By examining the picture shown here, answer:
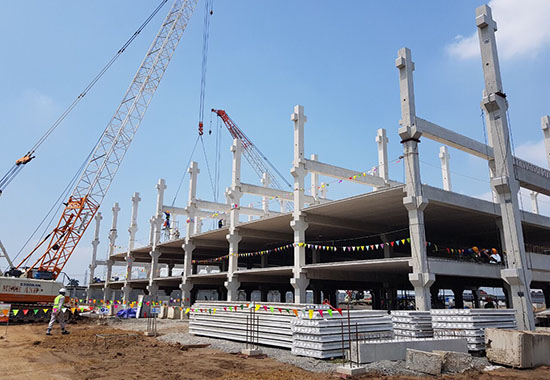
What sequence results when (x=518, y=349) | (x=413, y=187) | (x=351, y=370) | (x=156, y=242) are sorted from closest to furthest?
(x=351, y=370), (x=518, y=349), (x=413, y=187), (x=156, y=242)

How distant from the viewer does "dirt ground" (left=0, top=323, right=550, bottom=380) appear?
1099 centimetres

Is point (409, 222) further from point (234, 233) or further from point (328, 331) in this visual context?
point (234, 233)

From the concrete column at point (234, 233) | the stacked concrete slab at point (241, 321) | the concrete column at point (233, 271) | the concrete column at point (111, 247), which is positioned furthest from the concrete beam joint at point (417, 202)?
the concrete column at point (111, 247)

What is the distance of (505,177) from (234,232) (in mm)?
20490

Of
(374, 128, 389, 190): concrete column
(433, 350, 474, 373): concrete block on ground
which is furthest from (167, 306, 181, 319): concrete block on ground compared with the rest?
(433, 350, 474, 373): concrete block on ground

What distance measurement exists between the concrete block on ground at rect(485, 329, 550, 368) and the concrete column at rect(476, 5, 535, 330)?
21.8 ft

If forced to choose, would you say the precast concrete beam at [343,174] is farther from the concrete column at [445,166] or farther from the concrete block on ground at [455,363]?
the concrete block on ground at [455,363]

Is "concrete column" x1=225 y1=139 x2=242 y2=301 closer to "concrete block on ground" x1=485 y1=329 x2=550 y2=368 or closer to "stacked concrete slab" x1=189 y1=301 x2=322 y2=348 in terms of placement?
"stacked concrete slab" x1=189 y1=301 x2=322 y2=348

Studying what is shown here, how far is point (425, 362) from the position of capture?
37.4 ft

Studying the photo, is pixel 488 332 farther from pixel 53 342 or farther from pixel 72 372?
pixel 53 342

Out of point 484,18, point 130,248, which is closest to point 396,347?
point 484,18

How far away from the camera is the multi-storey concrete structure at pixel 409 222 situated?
1956 cm

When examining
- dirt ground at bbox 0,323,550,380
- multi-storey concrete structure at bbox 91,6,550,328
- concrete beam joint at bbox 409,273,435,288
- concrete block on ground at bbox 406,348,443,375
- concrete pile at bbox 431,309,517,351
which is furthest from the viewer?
multi-storey concrete structure at bbox 91,6,550,328

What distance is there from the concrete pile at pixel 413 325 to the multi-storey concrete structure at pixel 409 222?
2.76 m
